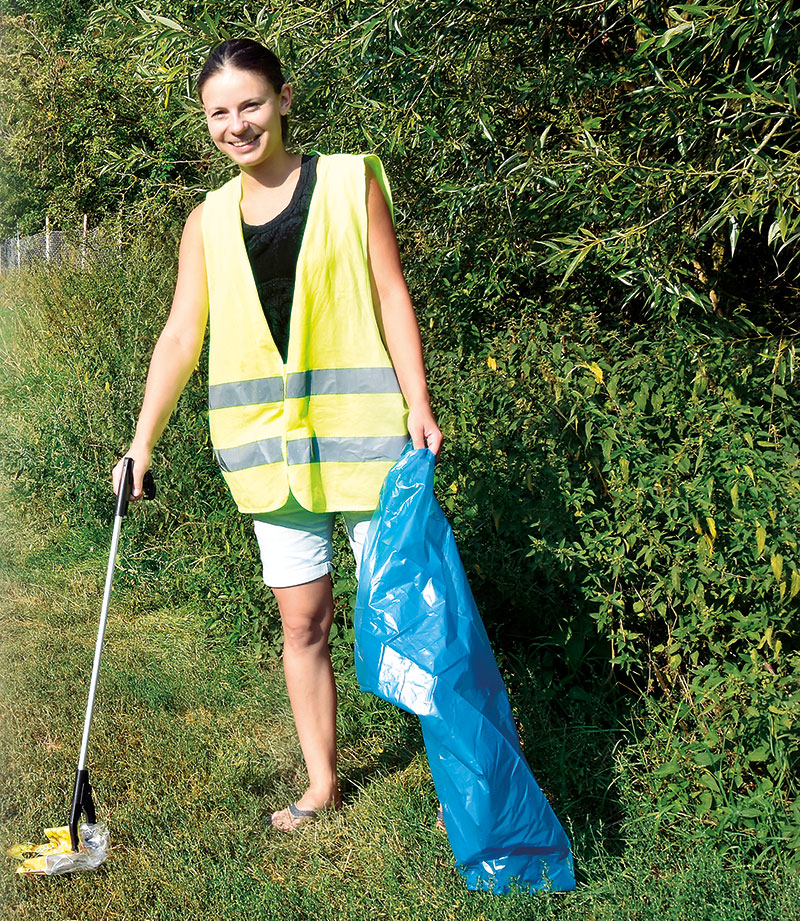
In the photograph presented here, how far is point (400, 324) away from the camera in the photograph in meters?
3.05

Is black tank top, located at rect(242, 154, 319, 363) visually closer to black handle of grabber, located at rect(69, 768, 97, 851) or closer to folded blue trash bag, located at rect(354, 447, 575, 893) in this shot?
folded blue trash bag, located at rect(354, 447, 575, 893)

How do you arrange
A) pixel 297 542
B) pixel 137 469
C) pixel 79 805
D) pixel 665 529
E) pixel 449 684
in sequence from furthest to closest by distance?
pixel 665 529
pixel 297 542
pixel 137 469
pixel 79 805
pixel 449 684

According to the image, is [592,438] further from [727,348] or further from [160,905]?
[160,905]

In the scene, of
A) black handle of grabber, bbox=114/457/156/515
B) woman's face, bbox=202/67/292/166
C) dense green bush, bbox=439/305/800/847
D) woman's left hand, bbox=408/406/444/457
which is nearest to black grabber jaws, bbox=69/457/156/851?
black handle of grabber, bbox=114/457/156/515

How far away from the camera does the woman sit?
9.77 ft

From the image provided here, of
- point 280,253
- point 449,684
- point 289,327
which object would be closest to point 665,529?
point 449,684

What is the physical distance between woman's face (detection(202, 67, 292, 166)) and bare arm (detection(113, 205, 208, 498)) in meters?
0.27

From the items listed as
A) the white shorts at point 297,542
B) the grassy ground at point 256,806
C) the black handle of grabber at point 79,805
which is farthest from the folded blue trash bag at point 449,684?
the black handle of grabber at point 79,805

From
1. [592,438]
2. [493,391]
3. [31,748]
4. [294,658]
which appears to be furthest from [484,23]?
[31,748]

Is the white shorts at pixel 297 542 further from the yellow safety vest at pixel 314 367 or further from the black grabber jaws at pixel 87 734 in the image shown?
the black grabber jaws at pixel 87 734

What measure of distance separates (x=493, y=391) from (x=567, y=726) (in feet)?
4.24

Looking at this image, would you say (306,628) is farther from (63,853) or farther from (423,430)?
(63,853)

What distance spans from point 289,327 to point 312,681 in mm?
1106

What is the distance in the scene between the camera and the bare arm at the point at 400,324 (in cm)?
303
